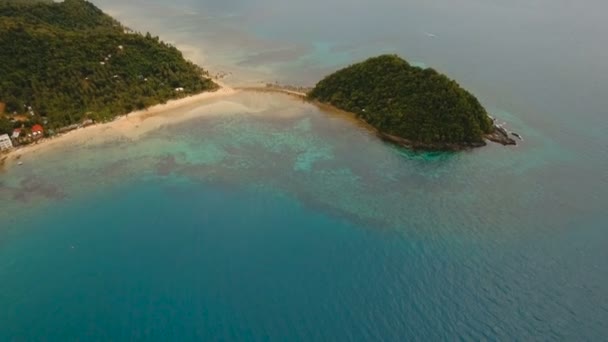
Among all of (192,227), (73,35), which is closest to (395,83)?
→ (192,227)

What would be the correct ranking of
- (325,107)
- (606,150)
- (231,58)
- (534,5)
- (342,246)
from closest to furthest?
(342,246) < (606,150) < (325,107) < (231,58) < (534,5)

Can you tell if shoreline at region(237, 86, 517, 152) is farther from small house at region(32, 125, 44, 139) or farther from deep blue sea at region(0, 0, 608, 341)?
small house at region(32, 125, 44, 139)

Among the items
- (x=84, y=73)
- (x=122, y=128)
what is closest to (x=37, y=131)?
(x=122, y=128)

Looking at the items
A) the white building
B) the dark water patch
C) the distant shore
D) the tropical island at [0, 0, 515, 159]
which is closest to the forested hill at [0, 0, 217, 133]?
the tropical island at [0, 0, 515, 159]

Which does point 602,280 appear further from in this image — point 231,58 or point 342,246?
point 231,58

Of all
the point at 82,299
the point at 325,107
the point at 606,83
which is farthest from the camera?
the point at 606,83

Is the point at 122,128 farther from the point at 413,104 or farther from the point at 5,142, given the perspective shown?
the point at 413,104

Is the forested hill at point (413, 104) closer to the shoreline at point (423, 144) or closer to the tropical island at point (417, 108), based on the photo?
the tropical island at point (417, 108)
